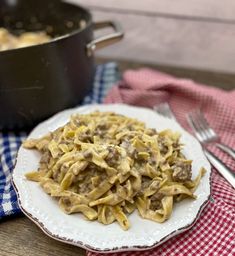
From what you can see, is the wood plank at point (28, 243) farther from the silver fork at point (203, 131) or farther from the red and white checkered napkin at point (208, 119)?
the silver fork at point (203, 131)

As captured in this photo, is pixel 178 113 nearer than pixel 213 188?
No

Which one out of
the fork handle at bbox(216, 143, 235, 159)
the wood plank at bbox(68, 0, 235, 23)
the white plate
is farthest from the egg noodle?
the wood plank at bbox(68, 0, 235, 23)

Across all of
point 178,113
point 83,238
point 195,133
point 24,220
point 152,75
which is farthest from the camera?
point 152,75

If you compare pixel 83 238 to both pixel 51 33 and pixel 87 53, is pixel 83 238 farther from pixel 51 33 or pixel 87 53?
pixel 51 33

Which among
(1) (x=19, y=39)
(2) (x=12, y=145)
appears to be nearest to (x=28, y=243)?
(2) (x=12, y=145)

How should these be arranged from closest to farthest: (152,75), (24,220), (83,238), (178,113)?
(83,238) → (24,220) → (178,113) → (152,75)

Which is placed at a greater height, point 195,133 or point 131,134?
point 131,134

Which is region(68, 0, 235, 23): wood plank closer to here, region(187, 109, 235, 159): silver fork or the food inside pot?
the food inside pot

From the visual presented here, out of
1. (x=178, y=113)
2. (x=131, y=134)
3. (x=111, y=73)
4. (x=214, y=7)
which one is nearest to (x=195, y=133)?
(x=178, y=113)
